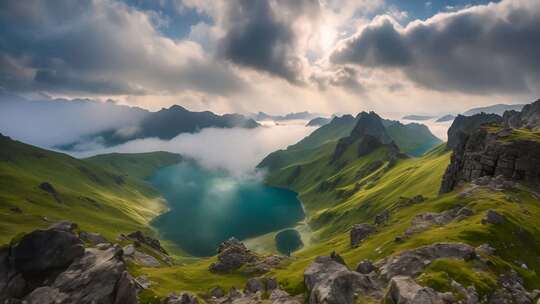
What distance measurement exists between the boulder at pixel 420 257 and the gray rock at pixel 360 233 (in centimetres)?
5472

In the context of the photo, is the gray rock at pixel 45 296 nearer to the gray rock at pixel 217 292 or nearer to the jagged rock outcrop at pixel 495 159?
the gray rock at pixel 217 292

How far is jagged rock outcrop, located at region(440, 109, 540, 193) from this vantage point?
12575 cm

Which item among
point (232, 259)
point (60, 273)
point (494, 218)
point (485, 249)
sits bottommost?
point (232, 259)

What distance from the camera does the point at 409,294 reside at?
1962 inches

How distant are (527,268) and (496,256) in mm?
6972

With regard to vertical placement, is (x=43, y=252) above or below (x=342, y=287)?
above

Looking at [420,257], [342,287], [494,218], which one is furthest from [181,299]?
[494,218]

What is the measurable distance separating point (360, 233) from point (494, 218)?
50.1 metres

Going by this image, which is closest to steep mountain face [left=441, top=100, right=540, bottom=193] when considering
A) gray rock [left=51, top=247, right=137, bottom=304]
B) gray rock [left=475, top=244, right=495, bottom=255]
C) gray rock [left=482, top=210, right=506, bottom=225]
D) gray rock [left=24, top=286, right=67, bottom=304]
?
gray rock [left=482, top=210, right=506, bottom=225]

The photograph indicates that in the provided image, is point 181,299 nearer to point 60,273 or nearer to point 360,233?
point 60,273

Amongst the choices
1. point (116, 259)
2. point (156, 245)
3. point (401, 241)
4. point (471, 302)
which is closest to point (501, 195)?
point (401, 241)

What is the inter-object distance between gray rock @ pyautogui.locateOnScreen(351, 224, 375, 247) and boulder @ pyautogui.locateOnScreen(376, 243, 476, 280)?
5472 cm

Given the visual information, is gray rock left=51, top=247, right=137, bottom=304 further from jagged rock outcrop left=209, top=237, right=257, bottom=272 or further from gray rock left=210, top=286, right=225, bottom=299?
jagged rock outcrop left=209, top=237, right=257, bottom=272

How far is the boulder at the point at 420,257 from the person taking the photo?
6619 centimetres
